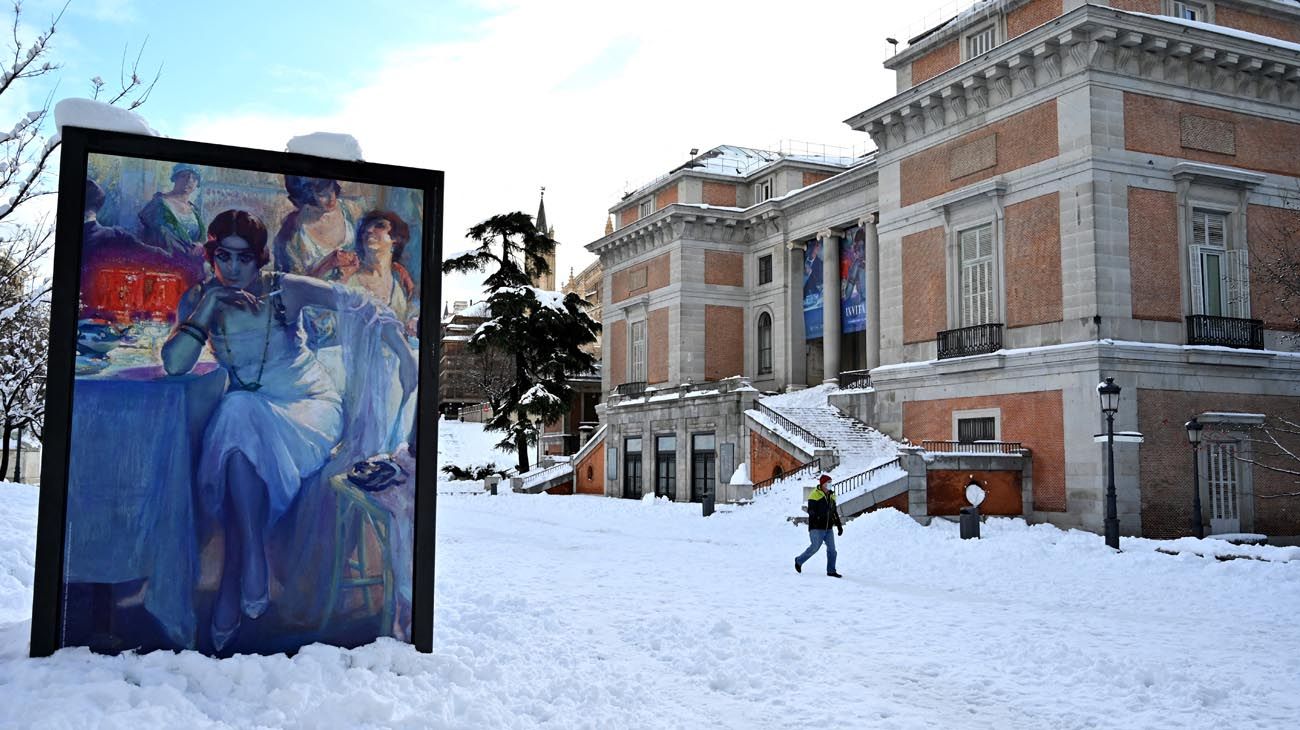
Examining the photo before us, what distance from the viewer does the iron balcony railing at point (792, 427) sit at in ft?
100

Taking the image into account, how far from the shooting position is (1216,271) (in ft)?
86.9

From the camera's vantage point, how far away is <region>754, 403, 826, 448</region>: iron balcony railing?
30550mm

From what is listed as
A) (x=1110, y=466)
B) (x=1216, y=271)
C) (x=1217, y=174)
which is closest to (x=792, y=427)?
(x=1216, y=271)

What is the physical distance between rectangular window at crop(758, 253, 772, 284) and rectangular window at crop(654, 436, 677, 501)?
10186 millimetres

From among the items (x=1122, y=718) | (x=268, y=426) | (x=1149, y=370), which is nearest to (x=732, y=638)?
(x=1122, y=718)

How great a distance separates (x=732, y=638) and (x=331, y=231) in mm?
5670

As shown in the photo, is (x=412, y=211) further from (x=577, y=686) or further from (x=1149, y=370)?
(x=1149, y=370)

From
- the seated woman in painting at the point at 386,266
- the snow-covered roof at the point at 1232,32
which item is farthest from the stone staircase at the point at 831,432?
the seated woman in painting at the point at 386,266

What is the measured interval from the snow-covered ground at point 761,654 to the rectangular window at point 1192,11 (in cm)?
1568

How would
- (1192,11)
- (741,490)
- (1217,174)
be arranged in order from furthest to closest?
(741,490) < (1192,11) < (1217,174)

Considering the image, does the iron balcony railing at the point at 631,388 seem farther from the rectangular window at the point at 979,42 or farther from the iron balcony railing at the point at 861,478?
the rectangular window at the point at 979,42

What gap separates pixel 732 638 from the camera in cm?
1052

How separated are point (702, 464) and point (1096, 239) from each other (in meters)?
17.4

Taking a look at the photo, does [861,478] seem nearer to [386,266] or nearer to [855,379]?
[855,379]
